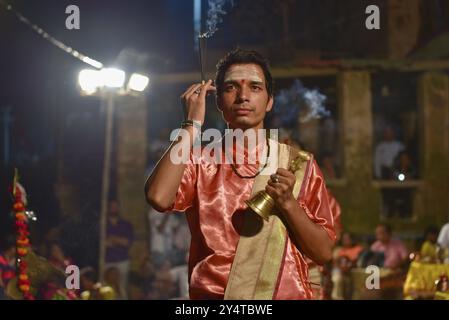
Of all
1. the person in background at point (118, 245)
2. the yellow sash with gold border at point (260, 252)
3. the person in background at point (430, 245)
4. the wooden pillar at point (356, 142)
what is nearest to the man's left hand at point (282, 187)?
the yellow sash with gold border at point (260, 252)

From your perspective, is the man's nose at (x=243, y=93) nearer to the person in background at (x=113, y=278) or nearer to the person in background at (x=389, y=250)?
the person in background at (x=113, y=278)

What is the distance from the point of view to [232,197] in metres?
4.03

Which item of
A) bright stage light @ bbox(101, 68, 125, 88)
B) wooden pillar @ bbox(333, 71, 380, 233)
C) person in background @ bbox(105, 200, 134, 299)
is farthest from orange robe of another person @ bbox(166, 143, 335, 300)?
wooden pillar @ bbox(333, 71, 380, 233)

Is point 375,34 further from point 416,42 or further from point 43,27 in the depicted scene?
point 43,27

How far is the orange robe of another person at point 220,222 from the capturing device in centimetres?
396

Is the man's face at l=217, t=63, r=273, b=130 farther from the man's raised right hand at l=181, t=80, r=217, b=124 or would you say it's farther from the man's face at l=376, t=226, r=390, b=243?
the man's face at l=376, t=226, r=390, b=243

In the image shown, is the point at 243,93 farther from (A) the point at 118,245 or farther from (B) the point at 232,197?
(A) the point at 118,245

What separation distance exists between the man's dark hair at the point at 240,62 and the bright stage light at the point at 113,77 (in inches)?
391

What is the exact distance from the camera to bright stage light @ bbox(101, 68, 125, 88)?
554 inches

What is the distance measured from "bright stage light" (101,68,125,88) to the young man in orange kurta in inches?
395

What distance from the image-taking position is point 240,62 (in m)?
4.22

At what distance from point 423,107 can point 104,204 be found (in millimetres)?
6444

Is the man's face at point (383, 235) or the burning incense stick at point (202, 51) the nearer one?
the burning incense stick at point (202, 51)

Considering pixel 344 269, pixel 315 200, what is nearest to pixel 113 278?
pixel 344 269
